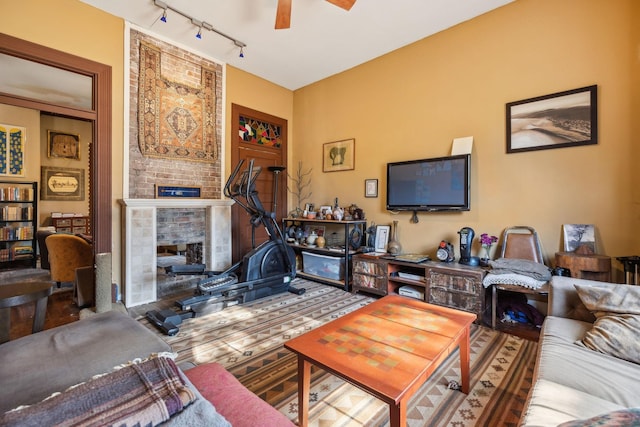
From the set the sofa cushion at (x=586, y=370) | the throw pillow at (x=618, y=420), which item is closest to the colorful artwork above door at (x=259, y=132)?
the sofa cushion at (x=586, y=370)

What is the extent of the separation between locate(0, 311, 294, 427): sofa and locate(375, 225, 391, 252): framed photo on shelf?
10.2ft

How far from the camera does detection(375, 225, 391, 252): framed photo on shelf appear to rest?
13.5 feet

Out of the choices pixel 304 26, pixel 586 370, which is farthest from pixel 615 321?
pixel 304 26

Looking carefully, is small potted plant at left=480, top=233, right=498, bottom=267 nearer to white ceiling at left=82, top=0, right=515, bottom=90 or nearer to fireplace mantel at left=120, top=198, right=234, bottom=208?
white ceiling at left=82, top=0, right=515, bottom=90

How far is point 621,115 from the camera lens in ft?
8.47

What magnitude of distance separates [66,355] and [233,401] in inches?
33.6

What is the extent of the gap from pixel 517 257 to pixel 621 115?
5.09 feet

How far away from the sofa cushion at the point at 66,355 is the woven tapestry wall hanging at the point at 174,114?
279 centimetres

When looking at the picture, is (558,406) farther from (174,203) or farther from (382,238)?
(174,203)

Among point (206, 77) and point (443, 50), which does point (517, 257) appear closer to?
point (443, 50)

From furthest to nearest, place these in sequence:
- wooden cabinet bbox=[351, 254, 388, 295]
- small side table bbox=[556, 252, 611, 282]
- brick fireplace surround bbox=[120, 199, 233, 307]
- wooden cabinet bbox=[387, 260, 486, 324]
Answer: wooden cabinet bbox=[351, 254, 388, 295] < brick fireplace surround bbox=[120, 199, 233, 307] < wooden cabinet bbox=[387, 260, 486, 324] < small side table bbox=[556, 252, 611, 282]

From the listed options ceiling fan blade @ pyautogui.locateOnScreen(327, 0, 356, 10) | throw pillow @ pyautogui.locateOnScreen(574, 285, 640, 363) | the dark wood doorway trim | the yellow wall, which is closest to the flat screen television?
the yellow wall

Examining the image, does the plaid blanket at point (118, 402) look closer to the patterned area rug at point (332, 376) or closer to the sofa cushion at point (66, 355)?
the sofa cushion at point (66, 355)

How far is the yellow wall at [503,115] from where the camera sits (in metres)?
2.62
